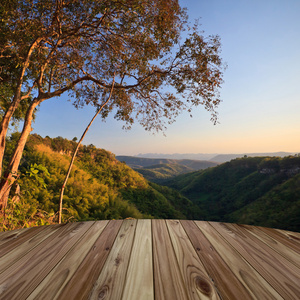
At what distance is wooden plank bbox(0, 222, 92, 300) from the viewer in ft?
3.28

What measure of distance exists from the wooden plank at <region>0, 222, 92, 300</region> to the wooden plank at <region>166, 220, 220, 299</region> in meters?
0.89

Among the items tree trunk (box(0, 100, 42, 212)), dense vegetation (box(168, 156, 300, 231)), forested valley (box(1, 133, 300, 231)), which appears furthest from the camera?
dense vegetation (box(168, 156, 300, 231))

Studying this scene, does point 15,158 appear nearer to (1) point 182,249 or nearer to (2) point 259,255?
(1) point 182,249

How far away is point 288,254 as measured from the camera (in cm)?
148

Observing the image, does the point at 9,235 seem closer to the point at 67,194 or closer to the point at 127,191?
the point at 67,194

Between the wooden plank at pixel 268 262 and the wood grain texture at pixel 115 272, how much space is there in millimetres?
913

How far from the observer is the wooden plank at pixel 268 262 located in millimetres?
1052

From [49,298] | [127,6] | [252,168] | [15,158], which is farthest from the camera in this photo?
[252,168]

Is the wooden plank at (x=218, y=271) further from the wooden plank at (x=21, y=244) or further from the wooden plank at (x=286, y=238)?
the wooden plank at (x=21, y=244)

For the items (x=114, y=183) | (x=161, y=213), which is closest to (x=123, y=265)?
(x=114, y=183)

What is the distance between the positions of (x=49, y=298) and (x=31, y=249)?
2.48 ft

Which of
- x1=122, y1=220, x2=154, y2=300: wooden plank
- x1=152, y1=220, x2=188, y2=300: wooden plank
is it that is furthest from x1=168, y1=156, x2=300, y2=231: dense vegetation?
x1=122, y1=220, x2=154, y2=300: wooden plank

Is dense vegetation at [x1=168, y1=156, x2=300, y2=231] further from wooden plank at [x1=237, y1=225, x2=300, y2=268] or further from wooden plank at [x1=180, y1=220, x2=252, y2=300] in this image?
wooden plank at [x1=180, y1=220, x2=252, y2=300]

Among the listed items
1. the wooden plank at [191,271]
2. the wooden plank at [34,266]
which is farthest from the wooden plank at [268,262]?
the wooden plank at [34,266]
